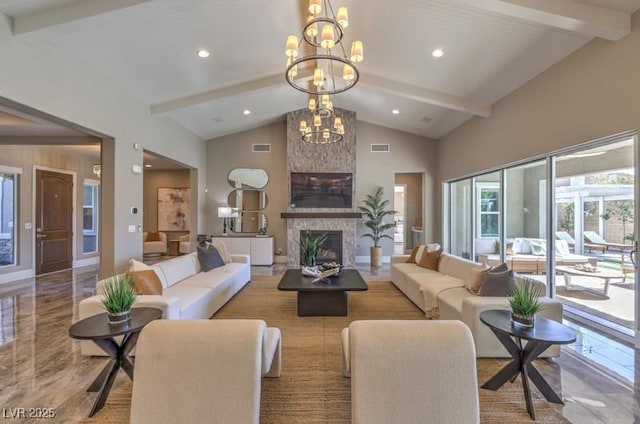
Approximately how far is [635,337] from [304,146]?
23.4 feet

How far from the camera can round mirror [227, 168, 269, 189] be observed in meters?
9.15

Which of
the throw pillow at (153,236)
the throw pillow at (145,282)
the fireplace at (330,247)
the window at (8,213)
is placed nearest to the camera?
the throw pillow at (145,282)

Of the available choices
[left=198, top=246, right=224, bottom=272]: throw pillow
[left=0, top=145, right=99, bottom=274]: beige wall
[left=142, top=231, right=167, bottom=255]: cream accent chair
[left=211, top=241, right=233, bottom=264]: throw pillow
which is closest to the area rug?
[left=198, top=246, right=224, bottom=272]: throw pillow

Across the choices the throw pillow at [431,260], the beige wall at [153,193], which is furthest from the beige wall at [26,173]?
the throw pillow at [431,260]

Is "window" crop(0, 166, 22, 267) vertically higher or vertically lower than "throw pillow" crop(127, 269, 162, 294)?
higher

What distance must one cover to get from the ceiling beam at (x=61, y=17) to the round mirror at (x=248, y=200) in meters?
5.92

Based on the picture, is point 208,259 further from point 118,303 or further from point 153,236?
point 153,236

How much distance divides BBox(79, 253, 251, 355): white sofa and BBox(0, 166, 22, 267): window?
15.1 ft

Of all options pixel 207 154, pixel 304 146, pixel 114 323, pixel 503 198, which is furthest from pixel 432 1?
pixel 207 154

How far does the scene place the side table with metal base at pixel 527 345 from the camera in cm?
222

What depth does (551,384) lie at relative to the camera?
8.63ft

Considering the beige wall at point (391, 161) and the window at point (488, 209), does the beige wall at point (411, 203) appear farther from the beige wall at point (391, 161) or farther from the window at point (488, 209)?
the window at point (488, 209)

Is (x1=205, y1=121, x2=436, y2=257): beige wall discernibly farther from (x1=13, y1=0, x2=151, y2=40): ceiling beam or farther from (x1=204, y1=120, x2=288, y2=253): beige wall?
(x1=13, y1=0, x2=151, y2=40): ceiling beam

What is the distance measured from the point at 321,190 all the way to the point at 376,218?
5.61 feet
